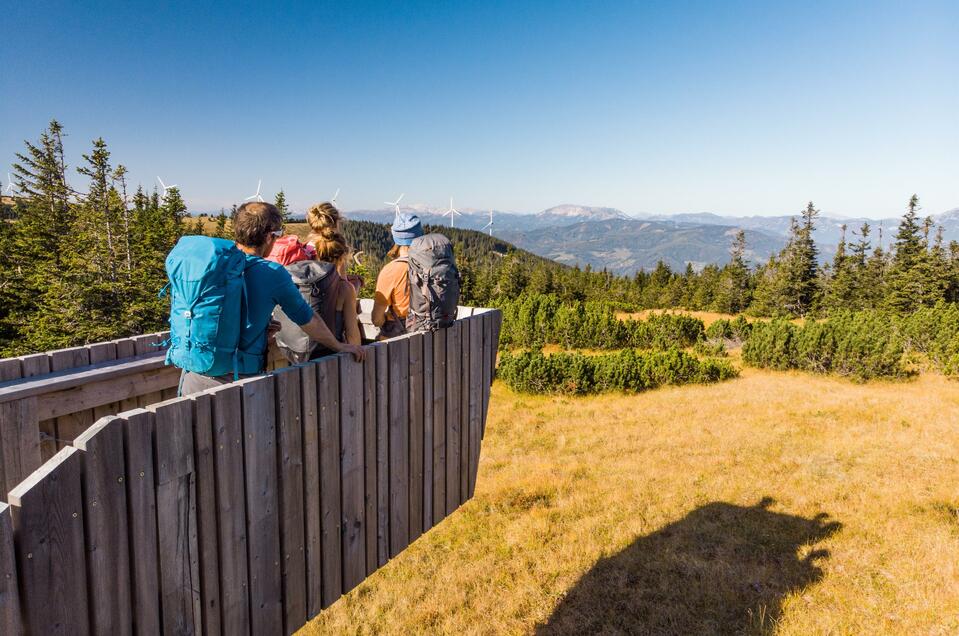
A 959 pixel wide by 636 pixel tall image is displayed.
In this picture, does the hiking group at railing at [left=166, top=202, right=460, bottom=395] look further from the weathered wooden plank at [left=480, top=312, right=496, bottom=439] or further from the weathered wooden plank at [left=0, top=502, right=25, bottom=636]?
the weathered wooden plank at [left=0, top=502, right=25, bottom=636]

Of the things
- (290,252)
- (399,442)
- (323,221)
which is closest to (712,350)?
(399,442)

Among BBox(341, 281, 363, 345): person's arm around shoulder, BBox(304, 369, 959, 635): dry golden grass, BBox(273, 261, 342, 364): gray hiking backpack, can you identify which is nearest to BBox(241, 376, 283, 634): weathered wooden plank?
BBox(273, 261, 342, 364): gray hiking backpack

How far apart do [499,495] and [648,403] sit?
9819mm

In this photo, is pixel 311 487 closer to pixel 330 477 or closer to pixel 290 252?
pixel 330 477

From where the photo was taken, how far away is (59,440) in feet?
10.8

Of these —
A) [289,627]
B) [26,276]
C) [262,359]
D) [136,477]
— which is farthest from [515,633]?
[26,276]

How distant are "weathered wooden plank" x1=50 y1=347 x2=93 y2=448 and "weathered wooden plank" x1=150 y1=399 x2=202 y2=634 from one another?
1.52 meters

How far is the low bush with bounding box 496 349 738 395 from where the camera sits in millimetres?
20281

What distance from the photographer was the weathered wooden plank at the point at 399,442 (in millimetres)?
3830

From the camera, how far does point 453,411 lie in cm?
471

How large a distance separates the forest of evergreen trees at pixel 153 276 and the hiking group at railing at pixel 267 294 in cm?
1568

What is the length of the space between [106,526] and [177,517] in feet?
1.05

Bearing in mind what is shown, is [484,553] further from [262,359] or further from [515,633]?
[262,359]

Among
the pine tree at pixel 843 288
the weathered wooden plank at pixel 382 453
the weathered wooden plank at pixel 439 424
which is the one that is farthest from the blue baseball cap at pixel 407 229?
the pine tree at pixel 843 288
